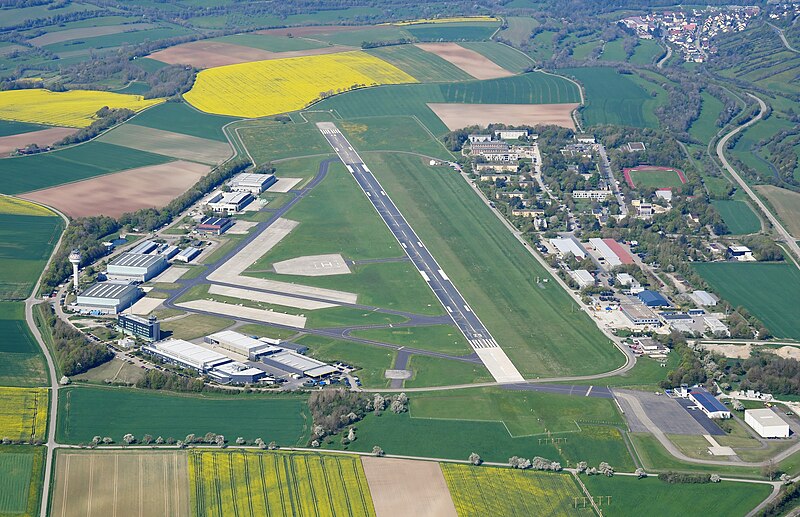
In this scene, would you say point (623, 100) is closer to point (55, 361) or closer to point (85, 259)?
point (85, 259)

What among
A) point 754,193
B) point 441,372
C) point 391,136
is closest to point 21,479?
point 441,372

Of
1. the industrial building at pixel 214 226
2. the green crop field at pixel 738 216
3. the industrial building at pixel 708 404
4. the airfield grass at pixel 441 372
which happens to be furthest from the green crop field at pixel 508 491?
the green crop field at pixel 738 216

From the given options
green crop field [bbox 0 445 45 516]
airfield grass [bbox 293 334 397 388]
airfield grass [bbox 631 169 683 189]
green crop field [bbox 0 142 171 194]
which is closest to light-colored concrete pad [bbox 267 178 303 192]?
green crop field [bbox 0 142 171 194]

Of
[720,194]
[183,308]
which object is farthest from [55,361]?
[720,194]

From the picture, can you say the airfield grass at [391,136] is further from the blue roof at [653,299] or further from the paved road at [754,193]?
the blue roof at [653,299]

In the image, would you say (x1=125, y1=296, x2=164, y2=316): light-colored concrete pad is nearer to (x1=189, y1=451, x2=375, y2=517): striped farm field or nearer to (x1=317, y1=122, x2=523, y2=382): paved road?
(x1=317, y1=122, x2=523, y2=382): paved road
